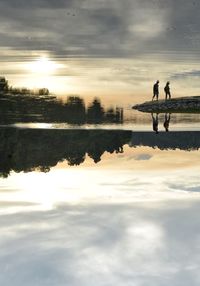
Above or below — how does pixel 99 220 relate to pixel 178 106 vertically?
below

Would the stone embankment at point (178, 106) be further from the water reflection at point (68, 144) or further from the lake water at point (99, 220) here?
the lake water at point (99, 220)

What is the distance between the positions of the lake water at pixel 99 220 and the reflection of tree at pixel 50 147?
10cm

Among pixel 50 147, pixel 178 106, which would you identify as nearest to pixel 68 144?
pixel 50 147

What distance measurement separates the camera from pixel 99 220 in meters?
9.18

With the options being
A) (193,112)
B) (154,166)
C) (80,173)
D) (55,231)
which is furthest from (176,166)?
(193,112)

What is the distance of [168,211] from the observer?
984 centimetres

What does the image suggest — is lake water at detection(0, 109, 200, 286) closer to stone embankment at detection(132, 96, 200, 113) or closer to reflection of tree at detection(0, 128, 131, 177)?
reflection of tree at detection(0, 128, 131, 177)

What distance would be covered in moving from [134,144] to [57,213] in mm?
14739

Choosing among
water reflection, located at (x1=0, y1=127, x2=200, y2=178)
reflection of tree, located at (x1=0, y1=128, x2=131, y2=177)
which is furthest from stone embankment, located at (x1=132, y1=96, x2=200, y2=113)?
reflection of tree, located at (x1=0, y1=128, x2=131, y2=177)

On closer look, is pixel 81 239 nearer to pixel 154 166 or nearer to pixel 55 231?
pixel 55 231

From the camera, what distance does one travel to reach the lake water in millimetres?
6684

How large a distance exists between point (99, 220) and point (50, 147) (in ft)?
42.0

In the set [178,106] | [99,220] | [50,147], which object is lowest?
[99,220]

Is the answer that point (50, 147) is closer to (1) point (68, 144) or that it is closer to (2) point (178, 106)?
(1) point (68, 144)
